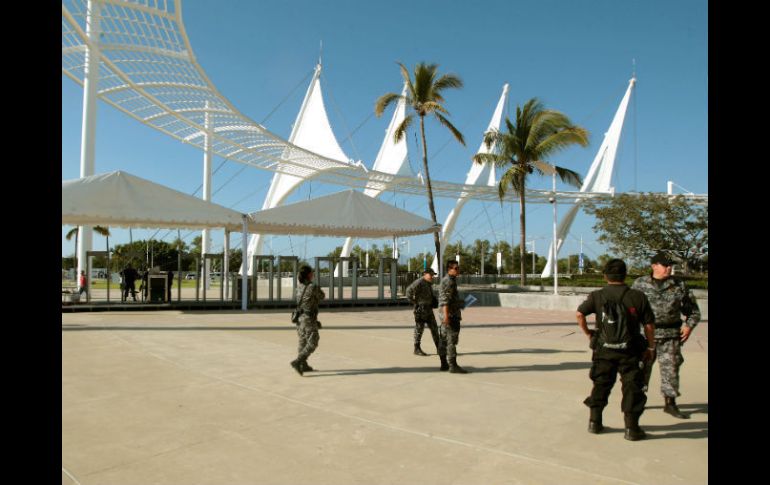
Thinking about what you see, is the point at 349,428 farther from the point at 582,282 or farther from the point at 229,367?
the point at 582,282

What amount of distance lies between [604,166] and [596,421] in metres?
56.5

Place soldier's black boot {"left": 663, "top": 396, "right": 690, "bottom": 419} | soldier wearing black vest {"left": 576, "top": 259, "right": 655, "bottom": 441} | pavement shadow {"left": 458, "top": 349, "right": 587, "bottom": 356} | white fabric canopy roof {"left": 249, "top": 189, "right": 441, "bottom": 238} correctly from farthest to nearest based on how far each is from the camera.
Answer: white fabric canopy roof {"left": 249, "top": 189, "right": 441, "bottom": 238}
pavement shadow {"left": 458, "top": 349, "right": 587, "bottom": 356}
soldier's black boot {"left": 663, "top": 396, "right": 690, "bottom": 419}
soldier wearing black vest {"left": 576, "top": 259, "right": 655, "bottom": 441}

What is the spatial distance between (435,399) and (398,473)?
2.09 meters

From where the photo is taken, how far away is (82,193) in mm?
15164

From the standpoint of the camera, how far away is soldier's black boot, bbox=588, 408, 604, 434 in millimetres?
4457

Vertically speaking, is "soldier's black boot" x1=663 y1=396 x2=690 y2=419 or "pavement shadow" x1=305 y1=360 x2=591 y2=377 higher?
"soldier's black boot" x1=663 y1=396 x2=690 y2=419

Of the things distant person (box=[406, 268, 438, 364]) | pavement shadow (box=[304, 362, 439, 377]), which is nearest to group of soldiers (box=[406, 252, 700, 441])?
pavement shadow (box=[304, 362, 439, 377])

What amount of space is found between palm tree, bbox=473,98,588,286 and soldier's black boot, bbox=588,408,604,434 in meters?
19.7

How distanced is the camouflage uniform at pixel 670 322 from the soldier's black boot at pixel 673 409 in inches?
3.5

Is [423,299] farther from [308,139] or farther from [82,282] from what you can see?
[308,139]

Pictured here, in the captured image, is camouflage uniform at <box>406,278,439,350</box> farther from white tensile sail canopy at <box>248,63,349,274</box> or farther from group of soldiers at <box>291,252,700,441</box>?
white tensile sail canopy at <box>248,63,349,274</box>

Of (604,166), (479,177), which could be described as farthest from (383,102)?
(604,166)
